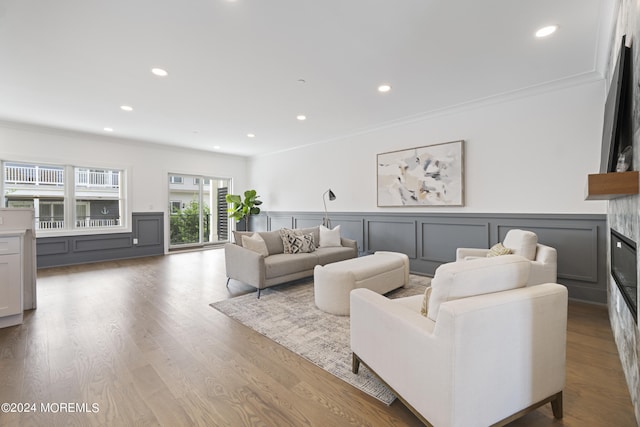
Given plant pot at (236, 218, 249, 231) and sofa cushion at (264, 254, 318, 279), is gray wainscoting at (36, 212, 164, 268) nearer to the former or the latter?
plant pot at (236, 218, 249, 231)

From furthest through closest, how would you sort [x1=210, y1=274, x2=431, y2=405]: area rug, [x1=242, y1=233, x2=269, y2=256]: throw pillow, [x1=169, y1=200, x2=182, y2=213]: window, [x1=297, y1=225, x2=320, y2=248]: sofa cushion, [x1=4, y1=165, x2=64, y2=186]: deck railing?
[x1=169, y1=200, x2=182, y2=213]: window < [x1=4, y1=165, x2=64, y2=186]: deck railing < [x1=297, y1=225, x2=320, y2=248]: sofa cushion < [x1=242, y1=233, x2=269, y2=256]: throw pillow < [x1=210, y1=274, x2=431, y2=405]: area rug

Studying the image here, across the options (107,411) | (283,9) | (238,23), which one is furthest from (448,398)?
(238,23)

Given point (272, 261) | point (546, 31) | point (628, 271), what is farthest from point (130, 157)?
point (628, 271)

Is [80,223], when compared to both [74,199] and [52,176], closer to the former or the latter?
[74,199]

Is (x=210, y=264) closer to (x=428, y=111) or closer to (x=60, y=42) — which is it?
(x=60, y=42)

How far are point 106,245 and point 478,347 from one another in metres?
7.11

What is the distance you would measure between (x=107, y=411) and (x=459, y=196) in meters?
4.53

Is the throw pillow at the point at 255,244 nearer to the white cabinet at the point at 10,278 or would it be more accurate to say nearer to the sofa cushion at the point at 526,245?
the white cabinet at the point at 10,278

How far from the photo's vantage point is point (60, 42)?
260cm

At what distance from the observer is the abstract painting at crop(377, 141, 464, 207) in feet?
14.3

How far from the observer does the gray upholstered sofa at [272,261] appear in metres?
3.59

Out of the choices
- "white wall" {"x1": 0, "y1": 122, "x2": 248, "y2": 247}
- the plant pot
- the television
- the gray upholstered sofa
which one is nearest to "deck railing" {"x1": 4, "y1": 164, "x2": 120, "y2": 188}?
"white wall" {"x1": 0, "y1": 122, "x2": 248, "y2": 247}

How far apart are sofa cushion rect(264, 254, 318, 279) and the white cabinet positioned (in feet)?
7.83

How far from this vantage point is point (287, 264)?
3.83 m
